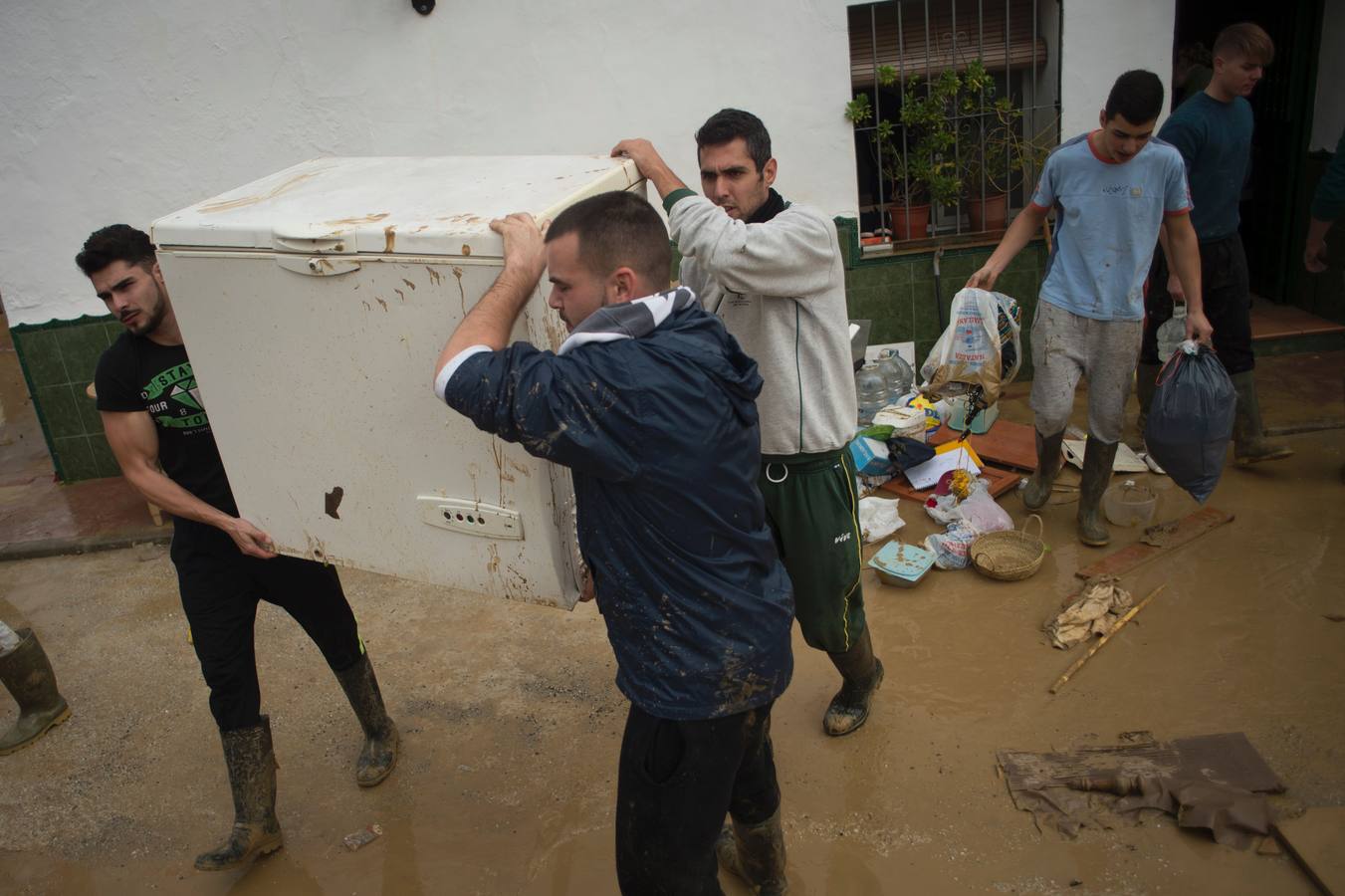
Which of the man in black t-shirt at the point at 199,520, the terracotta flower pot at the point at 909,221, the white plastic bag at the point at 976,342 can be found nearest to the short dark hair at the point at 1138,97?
the white plastic bag at the point at 976,342

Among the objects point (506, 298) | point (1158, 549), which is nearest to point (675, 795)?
point (506, 298)

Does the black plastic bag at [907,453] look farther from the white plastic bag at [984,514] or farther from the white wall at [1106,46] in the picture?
the white wall at [1106,46]

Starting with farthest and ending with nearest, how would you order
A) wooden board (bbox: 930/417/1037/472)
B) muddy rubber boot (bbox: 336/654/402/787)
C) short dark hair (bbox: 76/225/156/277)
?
wooden board (bbox: 930/417/1037/472)
muddy rubber boot (bbox: 336/654/402/787)
short dark hair (bbox: 76/225/156/277)

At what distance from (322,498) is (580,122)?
3800 mm

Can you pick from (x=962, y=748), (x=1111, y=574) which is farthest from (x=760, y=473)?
(x=1111, y=574)

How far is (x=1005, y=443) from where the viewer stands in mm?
5273

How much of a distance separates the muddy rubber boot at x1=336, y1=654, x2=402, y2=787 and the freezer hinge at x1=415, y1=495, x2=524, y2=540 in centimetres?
123

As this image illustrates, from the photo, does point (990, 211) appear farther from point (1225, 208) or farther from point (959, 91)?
point (1225, 208)

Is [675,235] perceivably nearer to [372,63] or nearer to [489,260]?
[489,260]

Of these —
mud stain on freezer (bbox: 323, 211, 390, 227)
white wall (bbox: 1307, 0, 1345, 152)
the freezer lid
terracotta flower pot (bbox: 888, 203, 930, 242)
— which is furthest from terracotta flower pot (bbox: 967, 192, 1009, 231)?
mud stain on freezer (bbox: 323, 211, 390, 227)

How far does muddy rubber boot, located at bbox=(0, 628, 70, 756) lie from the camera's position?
149 inches

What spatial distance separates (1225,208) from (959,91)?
1.79 metres

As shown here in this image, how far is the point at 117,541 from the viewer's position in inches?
214

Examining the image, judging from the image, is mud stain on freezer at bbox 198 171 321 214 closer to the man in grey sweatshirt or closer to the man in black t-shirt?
the man in black t-shirt
